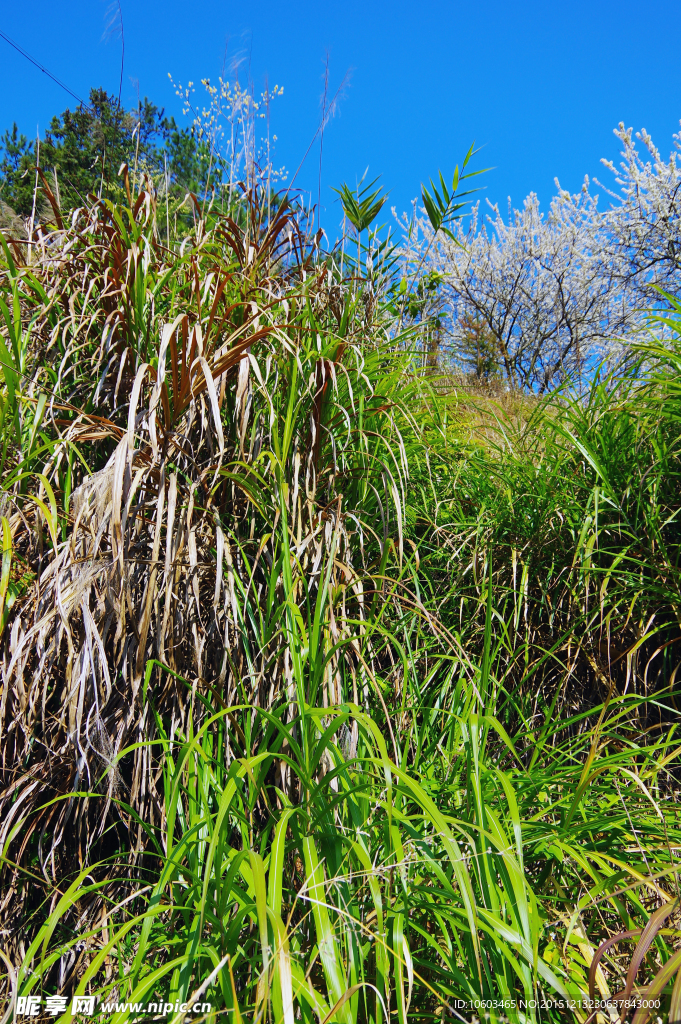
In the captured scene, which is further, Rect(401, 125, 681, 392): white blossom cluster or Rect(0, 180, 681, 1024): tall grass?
Rect(401, 125, 681, 392): white blossom cluster

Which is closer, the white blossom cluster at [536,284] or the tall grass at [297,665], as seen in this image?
the tall grass at [297,665]

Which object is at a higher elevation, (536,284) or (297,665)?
(536,284)

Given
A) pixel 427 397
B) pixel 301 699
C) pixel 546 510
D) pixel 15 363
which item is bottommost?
pixel 301 699

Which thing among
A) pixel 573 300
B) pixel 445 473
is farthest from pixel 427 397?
pixel 573 300

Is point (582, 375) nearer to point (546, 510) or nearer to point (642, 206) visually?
point (546, 510)

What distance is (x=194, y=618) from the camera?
50.4 inches

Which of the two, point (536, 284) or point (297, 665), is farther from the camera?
point (536, 284)

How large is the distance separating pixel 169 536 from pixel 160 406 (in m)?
0.44

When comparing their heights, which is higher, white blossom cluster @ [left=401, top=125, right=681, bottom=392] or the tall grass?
white blossom cluster @ [left=401, top=125, right=681, bottom=392]

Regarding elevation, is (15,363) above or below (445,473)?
above

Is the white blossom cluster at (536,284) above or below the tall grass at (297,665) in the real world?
above

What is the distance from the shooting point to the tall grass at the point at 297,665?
922 mm

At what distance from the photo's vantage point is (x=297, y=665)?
3.55ft

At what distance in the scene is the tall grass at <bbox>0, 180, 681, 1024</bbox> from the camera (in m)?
0.92
